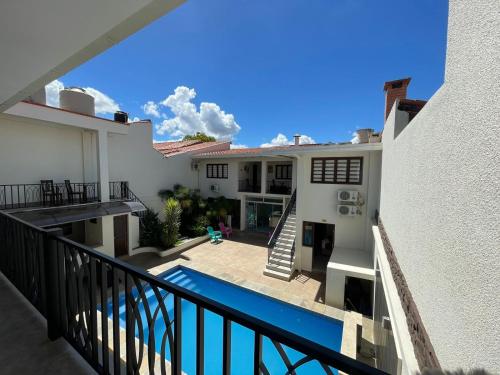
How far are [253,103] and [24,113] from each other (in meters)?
18.0

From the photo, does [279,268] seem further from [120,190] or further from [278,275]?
[120,190]

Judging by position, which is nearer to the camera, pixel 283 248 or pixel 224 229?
pixel 283 248

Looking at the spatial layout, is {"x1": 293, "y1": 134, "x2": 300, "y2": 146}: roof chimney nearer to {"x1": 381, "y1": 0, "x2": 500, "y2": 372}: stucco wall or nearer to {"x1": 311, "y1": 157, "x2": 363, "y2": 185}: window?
{"x1": 311, "y1": 157, "x2": 363, "y2": 185}: window

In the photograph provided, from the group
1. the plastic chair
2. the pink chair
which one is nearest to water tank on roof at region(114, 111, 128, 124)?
the plastic chair

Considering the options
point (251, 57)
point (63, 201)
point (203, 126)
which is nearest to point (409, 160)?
point (251, 57)

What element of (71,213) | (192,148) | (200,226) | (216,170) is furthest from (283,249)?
(192,148)

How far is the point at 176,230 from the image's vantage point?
42.5ft

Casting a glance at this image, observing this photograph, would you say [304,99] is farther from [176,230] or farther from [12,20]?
[12,20]

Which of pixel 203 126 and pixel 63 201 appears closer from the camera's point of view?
pixel 63 201

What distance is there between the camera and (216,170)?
1783 centimetres

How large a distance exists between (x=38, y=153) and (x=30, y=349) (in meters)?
10.7

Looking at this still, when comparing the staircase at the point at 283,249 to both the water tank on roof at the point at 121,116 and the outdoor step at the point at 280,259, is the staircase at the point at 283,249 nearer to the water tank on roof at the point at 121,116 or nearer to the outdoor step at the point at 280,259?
the outdoor step at the point at 280,259

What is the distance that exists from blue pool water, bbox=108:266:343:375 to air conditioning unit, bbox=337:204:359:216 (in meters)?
4.80

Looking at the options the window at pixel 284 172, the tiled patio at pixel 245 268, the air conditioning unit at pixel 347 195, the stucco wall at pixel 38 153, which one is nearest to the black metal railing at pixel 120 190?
the stucco wall at pixel 38 153
